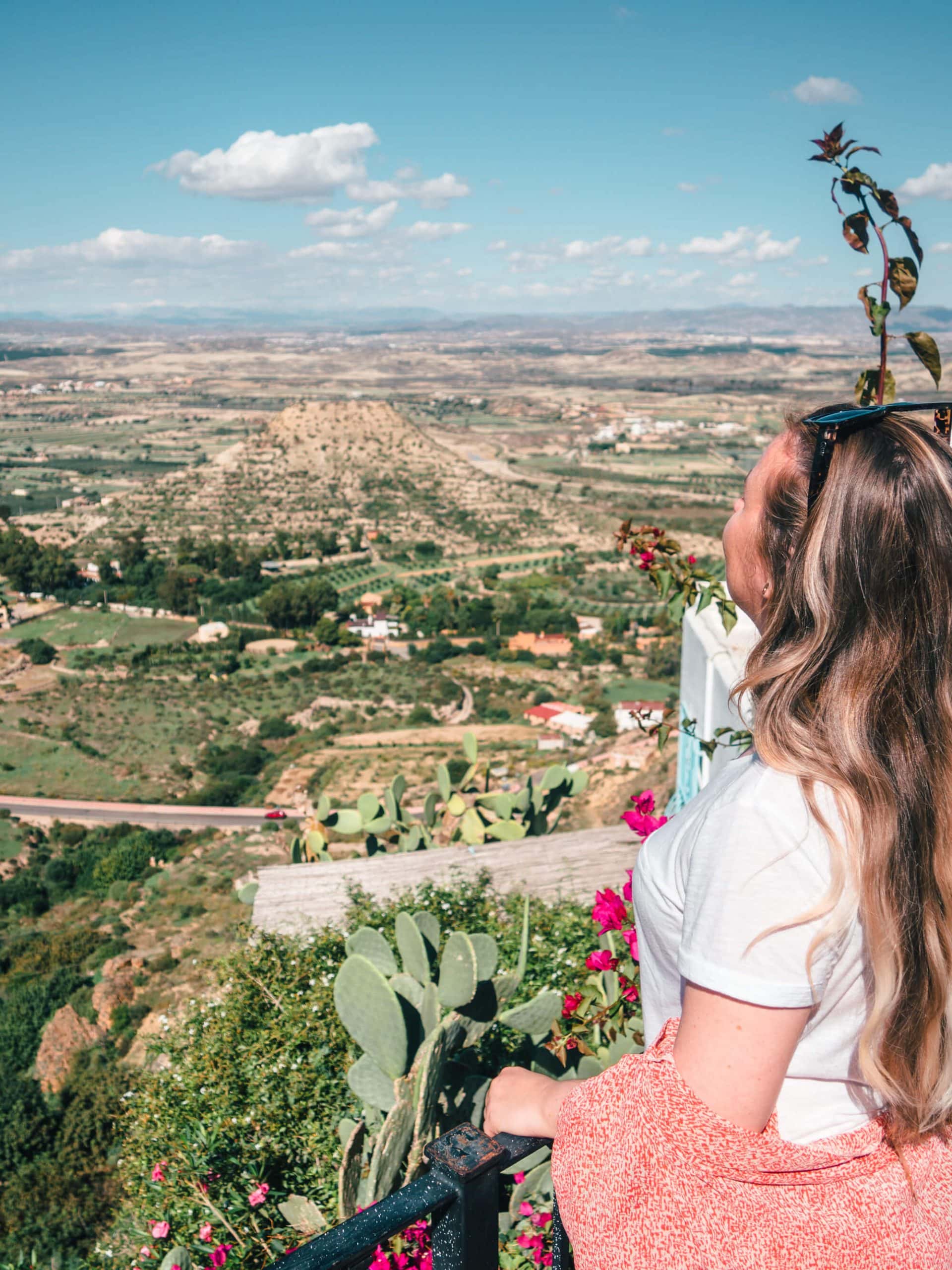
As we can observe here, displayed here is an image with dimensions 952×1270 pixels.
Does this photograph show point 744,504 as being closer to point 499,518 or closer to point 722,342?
point 499,518

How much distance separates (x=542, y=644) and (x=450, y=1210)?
41406 millimetres

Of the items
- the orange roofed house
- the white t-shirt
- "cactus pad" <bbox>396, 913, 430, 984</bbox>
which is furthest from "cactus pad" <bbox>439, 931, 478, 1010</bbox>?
the orange roofed house

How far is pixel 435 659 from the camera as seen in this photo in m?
41.7

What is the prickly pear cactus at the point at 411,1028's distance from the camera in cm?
182

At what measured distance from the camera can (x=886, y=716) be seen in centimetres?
76

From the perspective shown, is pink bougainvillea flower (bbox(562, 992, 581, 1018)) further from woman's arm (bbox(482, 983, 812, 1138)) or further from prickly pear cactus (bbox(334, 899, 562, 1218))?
woman's arm (bbox(482, 983, 812, 1138))

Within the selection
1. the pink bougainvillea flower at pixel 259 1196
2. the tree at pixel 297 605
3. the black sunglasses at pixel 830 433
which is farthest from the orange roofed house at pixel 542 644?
the black sunglasses at pixel 830 433

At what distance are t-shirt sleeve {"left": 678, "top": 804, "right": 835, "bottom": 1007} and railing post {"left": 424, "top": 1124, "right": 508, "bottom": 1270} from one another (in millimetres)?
337

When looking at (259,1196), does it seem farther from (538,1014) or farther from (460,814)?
(460,814)

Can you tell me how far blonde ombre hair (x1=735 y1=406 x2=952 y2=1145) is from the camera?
73 centimetres

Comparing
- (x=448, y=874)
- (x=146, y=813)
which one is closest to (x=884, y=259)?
(x=448, y=874)

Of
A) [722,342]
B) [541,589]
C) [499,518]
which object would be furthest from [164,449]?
[722,342]

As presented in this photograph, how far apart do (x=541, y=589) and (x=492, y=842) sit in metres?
45.5

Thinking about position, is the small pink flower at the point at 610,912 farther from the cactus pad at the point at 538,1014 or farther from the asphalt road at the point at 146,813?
the asphalt road at the point at 146,813
